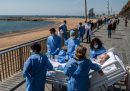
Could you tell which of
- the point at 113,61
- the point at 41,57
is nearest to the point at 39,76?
the point at 41,57

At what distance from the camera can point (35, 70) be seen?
6465 millimetres

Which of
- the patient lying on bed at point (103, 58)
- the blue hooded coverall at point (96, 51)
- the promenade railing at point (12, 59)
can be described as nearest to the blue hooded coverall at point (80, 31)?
the promenade railing at point (12, 59)

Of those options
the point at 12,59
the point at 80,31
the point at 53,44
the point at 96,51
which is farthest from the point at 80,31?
the point at 96,51

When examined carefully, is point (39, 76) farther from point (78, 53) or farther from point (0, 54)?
point (0, 54)

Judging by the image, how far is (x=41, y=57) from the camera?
642 cm

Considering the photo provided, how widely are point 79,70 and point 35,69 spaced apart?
1.00 metres

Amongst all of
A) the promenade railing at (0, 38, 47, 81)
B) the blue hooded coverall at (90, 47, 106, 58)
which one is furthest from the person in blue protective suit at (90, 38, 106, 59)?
the promenade railing at (0, 38, 47, 81)

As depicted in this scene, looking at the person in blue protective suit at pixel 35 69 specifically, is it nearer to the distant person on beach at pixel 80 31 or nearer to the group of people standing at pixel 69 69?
the group of people standing at pixel 69 69

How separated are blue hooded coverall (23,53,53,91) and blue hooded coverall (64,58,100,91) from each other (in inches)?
24.9

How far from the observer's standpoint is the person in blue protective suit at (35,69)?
20.7 ft

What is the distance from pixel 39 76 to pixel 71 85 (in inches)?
30.8

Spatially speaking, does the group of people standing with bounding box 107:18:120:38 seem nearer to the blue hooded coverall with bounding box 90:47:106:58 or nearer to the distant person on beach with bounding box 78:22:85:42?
the distant person on beach with bounding box 78:22:85:42

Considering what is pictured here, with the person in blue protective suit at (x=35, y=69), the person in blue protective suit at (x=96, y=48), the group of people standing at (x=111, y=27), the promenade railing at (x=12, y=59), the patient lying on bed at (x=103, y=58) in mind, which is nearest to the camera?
the person in blue protective suit at (x=35, y=69)

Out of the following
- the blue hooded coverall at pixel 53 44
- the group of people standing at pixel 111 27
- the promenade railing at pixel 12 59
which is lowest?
the group of people standing at pixel 111 27
